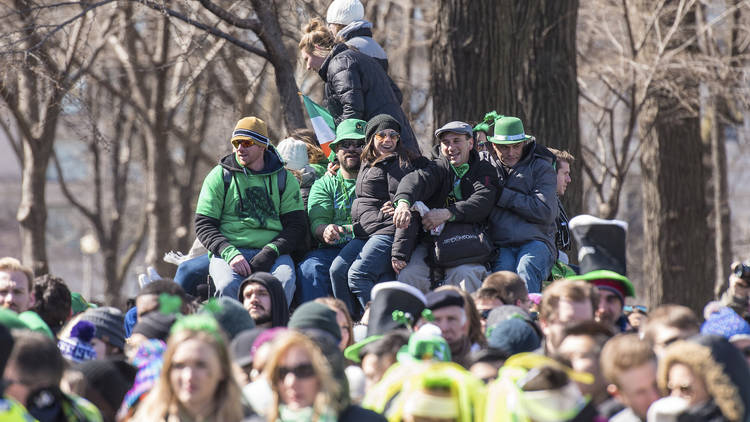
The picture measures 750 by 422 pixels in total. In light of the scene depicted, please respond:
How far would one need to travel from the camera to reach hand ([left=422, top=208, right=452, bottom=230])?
778 cm

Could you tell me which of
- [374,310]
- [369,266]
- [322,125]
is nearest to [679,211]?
[322,125]

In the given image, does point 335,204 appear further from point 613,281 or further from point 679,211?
point 679,211

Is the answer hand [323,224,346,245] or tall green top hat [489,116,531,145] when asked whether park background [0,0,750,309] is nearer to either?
tall green top hat [489,116,531,145]

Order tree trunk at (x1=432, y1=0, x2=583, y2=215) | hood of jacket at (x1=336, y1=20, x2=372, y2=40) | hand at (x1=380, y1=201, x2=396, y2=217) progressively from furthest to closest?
1. tree trunk at (x1=432, y1=0, x2=583, y2=215)
2. hood of jacket at (x1=336, y1=20, x2=372, y2=40)
3. hand at (x1=380, y1=201, x2=396, y2=217)

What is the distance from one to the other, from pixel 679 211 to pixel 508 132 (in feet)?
21.1

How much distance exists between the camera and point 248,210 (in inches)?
318

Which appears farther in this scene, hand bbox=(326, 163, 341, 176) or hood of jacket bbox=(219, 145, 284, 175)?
hand bbox=(326, 163, 341, 176)

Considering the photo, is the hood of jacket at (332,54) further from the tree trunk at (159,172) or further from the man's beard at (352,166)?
the tree trunk at (159,172)

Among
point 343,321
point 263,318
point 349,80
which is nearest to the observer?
point 343,321

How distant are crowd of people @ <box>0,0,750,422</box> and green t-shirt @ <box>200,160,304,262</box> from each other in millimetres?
15

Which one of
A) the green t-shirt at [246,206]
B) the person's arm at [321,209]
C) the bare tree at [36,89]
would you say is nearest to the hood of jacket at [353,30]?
the person's arm at [321,209]

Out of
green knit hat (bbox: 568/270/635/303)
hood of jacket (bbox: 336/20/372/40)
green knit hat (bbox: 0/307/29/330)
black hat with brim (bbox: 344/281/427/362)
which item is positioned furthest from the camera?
hood of jacket (bbox: 336/20/372/40)

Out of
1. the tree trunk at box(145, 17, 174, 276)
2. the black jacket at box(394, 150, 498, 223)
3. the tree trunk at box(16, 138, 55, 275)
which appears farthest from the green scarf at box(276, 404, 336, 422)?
the tree trunk at box(145, 17, 174, 276)

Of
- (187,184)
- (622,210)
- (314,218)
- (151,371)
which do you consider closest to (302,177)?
(314,218)
